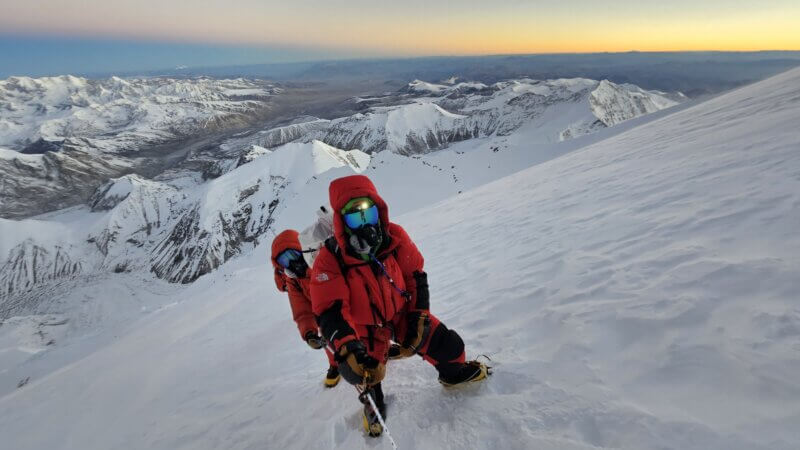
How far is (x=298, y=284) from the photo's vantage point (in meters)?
4.95

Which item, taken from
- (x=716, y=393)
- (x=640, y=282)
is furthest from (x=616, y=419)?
(x=640, y=282)

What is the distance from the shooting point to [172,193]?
4963 inches

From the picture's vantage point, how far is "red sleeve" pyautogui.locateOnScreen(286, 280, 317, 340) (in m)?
4.73

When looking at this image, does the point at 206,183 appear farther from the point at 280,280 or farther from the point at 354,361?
the point at 354,361

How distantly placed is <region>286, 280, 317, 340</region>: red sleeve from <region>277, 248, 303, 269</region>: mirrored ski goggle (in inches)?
10.4

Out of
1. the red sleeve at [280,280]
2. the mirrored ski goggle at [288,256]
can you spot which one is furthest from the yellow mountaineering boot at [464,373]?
the red sleeve at [280,280]

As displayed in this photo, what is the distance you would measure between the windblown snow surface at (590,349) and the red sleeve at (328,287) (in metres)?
1.24

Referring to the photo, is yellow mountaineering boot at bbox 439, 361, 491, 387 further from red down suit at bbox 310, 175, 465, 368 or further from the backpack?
the backpack

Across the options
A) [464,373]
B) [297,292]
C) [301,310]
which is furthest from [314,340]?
[464,373]

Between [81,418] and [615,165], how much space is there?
14.1m

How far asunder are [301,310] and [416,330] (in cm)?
207

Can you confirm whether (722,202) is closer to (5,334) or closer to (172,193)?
(5,334)

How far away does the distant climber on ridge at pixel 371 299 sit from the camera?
3213 mm

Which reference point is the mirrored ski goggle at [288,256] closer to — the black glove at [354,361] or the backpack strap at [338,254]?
the backpack strap at [338,254]
